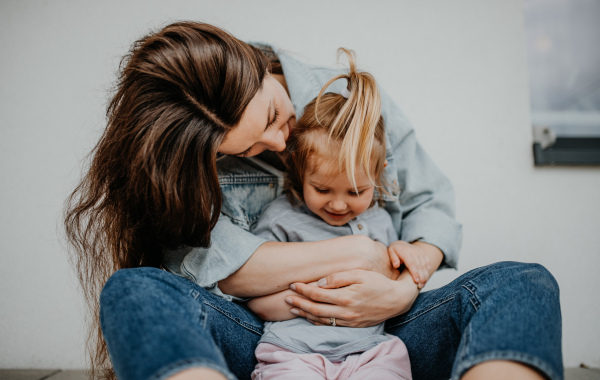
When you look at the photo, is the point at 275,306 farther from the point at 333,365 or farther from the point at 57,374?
the point at 57,374

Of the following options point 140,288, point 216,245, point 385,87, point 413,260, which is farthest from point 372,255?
point 385,87

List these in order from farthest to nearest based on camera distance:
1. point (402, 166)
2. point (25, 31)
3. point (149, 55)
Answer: point (25, 31) < point (402, 166) < point (149, 55)

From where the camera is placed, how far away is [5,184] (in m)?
1.20

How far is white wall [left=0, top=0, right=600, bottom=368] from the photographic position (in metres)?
1.20

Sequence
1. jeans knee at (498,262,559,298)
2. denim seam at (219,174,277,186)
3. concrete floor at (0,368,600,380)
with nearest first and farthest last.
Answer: jeans knee at (498,262,559,298) → denim seam at (219,174,277,186) → concrete floor at (0,368,600,380)

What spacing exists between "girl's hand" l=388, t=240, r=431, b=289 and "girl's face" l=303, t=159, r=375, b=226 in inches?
4.6

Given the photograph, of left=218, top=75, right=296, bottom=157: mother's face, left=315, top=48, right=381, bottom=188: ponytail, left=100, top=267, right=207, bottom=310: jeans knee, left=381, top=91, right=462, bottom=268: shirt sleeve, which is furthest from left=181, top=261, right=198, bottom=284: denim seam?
left=381, top=91, right=462, bottom=268: shirt sleeve

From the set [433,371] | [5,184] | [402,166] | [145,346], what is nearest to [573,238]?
[402,166]

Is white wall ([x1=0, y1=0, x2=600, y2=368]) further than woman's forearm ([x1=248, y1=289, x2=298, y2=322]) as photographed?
Yes

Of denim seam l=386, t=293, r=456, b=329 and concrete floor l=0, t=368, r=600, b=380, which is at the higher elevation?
denim seam l=386, t=293, r=456, b=329

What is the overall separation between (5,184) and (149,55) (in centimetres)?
84

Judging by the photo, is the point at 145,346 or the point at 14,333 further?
the point at 14,333

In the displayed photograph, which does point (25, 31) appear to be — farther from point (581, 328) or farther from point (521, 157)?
point (581, 328)

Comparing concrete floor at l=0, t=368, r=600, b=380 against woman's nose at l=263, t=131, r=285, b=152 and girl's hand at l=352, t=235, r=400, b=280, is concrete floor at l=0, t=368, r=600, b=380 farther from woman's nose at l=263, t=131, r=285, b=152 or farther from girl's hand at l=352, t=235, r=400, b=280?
woman's nose at l=263, t=131, r=285, b=152
